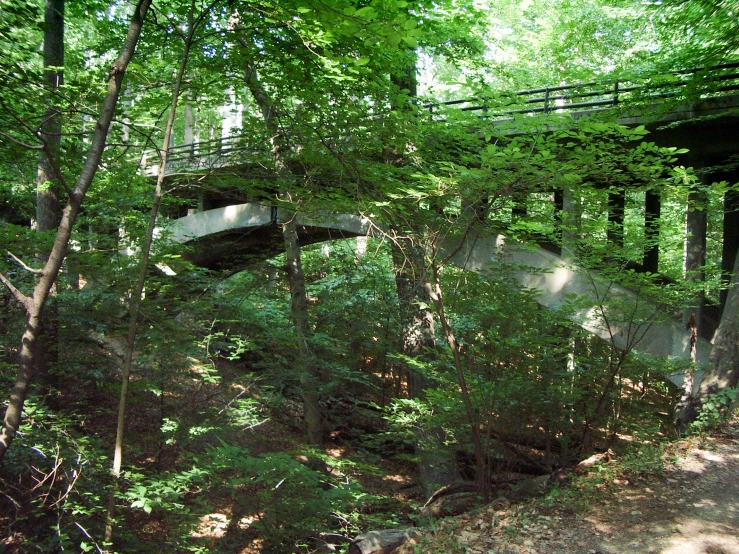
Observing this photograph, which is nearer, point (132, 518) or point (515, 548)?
point (515, 548)

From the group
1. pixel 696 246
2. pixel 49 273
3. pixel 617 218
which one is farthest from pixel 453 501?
pixel 696 246

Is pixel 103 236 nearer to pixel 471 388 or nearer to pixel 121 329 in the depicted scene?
pixel 121 329

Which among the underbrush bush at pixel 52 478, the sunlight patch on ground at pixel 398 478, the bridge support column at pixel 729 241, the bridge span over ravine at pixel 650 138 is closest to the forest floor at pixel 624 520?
the bridge span over ravine at pixel 650 138

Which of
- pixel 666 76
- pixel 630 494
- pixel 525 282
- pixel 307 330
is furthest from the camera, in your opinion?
pixel 525 282

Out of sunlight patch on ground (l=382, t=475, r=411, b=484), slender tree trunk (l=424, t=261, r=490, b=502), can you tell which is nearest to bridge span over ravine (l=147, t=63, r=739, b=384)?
slender tree trunk (l=424, t=261, r=490, b=502)

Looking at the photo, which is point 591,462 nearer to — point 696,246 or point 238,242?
point 696,246

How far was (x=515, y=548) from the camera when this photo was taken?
4629mm

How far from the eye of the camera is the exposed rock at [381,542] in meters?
4.91

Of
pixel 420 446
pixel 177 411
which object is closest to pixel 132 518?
pixel 177 411

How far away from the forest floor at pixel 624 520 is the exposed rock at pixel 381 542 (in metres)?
0.20

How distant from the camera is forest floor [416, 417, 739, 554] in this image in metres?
4.51

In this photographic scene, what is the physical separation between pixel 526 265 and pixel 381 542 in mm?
5275

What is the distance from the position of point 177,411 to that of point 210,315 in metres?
1.52

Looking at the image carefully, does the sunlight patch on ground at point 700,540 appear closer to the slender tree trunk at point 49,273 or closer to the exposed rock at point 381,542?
the exposed rock at point 381,542
